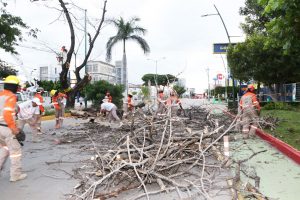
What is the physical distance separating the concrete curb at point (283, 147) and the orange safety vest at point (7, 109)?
5829mm

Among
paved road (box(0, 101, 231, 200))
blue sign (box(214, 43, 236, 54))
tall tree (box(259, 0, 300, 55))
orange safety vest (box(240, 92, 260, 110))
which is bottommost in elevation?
paved road (box(0, 101, 231, 200))

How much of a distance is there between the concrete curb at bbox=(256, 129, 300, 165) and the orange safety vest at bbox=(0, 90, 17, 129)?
583cm

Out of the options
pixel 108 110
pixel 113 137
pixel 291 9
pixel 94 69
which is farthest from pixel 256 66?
pixel 94 69

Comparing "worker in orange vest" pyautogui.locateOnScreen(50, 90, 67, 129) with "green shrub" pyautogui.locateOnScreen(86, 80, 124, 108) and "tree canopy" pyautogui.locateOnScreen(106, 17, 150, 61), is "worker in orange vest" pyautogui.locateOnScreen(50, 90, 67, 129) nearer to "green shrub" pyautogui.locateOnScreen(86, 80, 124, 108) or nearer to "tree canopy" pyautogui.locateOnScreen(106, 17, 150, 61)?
"green shrub" pyautogui.locateOnScreen(86, 80, 124, 108)

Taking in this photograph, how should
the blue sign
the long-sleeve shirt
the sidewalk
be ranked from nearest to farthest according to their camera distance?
the sidewalk, the long-sleeve shirt, the blue sign

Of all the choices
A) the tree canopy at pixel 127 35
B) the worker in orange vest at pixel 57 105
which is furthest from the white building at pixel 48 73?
the worker in orange vest at pixel 57 105

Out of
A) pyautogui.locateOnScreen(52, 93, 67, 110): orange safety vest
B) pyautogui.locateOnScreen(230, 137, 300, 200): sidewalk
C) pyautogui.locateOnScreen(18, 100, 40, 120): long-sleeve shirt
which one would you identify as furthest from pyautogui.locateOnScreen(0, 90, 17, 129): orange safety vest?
pyautogui.locateOnScreen(52, 93, 67, 110): orange safety vest

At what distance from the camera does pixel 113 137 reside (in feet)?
42.9

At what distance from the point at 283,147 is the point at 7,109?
6.59m

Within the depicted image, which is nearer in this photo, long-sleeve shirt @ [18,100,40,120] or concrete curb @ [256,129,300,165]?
concrete curb @ [256,129,300,165]

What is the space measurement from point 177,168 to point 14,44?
19501 mm

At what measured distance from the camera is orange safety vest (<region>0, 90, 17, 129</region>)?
738 centimetres

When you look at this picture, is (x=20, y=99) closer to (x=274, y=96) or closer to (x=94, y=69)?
(x=274, y=96)

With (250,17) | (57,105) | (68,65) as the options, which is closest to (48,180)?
(57,105)
